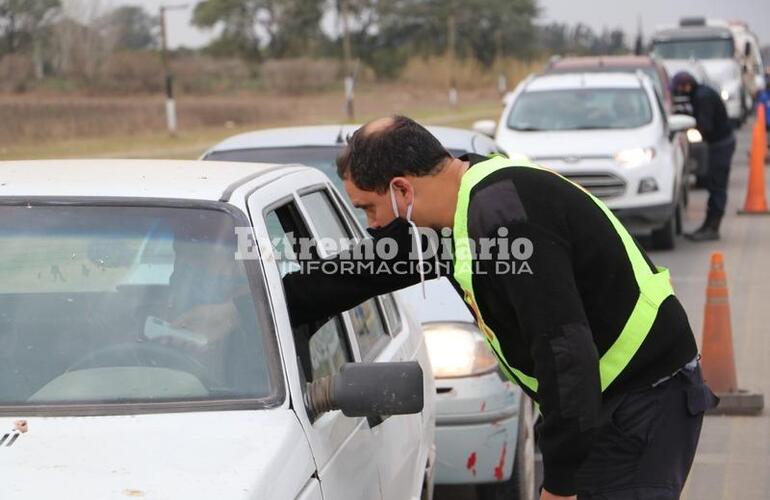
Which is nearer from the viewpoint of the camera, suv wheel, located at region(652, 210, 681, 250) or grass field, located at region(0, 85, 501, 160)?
suv wheel, located at region(652, 210, 681, 250)

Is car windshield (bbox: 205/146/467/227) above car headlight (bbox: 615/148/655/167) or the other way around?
above

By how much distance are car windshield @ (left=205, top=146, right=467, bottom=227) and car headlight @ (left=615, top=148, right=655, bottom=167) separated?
20.1ft

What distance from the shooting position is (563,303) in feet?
9.28

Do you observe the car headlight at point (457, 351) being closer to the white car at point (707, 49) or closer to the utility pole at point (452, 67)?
the white car at point (707, 49)

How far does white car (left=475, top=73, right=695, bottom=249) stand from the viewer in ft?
42.7

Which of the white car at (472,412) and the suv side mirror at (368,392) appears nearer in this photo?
the suv side mirror at (368,392)

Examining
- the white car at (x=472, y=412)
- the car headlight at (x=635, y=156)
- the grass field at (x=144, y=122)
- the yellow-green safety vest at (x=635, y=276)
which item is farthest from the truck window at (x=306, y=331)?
the grass field at (x=144, y=122)

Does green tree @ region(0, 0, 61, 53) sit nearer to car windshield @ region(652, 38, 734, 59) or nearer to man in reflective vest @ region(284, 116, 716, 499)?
car windshield @ region(652, 38, 734, 59)

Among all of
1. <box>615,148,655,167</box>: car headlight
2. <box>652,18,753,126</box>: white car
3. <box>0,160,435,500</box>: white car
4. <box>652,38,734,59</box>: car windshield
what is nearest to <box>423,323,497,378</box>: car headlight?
<box>0,160,435,500</box>: white car

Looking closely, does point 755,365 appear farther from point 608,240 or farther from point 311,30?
point 311,30

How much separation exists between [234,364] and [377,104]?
57022 mm

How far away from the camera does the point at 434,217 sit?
3.11 m

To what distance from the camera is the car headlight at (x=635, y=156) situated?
13.1m

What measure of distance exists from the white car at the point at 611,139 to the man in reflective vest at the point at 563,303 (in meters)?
9.92
